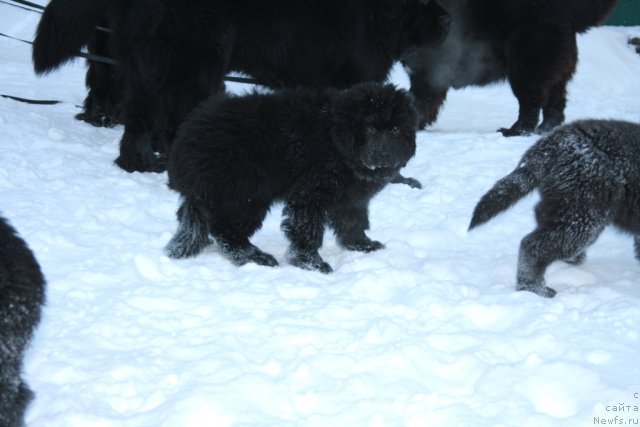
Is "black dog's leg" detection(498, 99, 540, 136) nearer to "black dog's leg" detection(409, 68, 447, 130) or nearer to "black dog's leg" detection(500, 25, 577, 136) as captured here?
"black dog's leg" detection(500, 25, 577, 136)

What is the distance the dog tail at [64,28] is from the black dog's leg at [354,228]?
2.95 m

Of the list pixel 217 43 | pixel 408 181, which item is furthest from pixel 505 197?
pixel 217 43

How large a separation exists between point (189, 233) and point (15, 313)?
2.08 metres

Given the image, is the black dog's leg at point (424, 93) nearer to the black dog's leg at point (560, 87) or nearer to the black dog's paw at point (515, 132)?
the black dog's paw at point (515, 132)

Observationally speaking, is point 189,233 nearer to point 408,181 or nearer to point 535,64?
point 408,181

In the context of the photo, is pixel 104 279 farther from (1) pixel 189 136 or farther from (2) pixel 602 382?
(2) pixel 602 382

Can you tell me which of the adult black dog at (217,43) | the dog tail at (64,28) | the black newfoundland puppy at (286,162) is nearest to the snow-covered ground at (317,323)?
the black newfoundland puppy at (286,162)

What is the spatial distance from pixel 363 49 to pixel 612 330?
11.7 ft

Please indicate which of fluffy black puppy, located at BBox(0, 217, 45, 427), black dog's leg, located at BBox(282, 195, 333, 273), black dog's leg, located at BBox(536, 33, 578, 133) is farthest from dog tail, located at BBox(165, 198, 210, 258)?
black dog's leg, located at BBox(536, 33, 578, 133)

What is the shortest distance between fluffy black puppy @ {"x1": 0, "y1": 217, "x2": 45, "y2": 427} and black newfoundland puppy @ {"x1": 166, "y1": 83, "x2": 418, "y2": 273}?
6.07ft

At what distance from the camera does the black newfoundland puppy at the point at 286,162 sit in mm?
4062

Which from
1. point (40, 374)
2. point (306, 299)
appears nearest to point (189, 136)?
point (306, 299)

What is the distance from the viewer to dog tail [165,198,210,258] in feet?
13.6

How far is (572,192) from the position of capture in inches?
143
